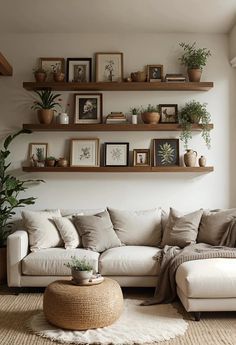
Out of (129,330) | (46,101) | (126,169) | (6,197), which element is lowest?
(129,330)

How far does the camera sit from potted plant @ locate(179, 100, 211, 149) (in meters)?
5.36

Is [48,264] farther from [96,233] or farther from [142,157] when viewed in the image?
[142,157]

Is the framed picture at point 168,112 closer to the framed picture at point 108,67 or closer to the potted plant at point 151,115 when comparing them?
the potted plant at point 151,115

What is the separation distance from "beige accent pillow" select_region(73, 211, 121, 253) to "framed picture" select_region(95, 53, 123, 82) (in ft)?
5.61

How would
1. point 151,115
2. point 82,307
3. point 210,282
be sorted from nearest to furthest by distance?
point 82,307, point 210,282, point 151,115

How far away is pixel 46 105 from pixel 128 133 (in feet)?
3.37

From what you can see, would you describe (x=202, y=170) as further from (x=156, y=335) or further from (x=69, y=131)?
(x=156, y=335)

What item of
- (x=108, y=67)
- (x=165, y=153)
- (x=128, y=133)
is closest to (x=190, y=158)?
(x=165, y=153)

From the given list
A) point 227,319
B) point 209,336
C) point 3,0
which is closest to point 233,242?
point 227,319

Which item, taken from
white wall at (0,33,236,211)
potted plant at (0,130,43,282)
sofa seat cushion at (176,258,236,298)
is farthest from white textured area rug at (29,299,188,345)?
white wall at (0,33,236,211)

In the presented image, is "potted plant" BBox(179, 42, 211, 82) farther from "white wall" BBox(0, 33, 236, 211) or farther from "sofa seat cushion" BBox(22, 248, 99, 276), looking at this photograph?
"sofa seat cushion" BBox(22, 248, 99, 276)

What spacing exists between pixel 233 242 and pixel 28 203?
2.29m

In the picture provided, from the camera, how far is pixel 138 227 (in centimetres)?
506

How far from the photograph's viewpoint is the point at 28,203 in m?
5.22
